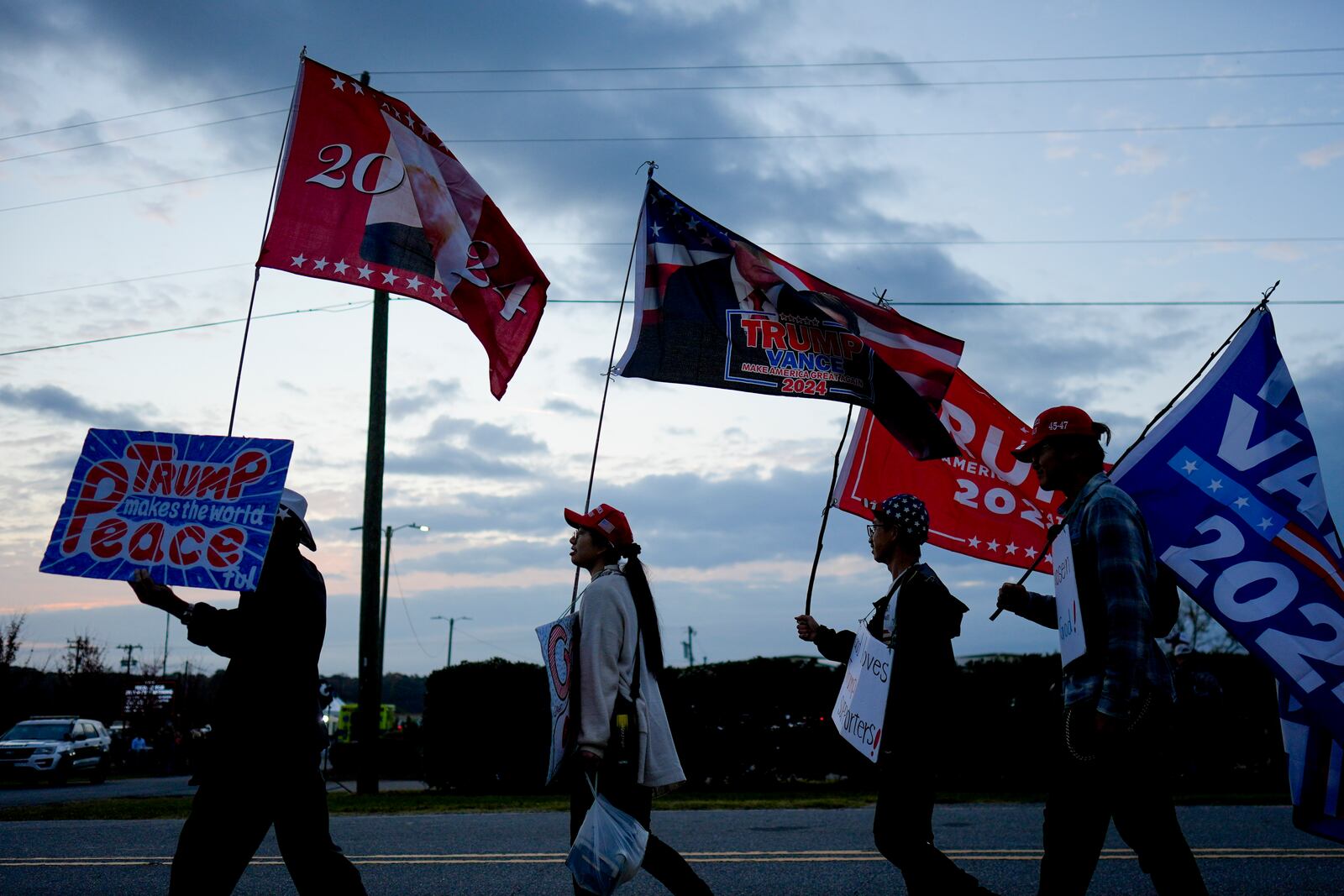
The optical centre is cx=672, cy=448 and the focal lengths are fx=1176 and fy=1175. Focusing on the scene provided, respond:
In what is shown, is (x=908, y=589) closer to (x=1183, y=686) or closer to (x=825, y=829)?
(x=825, y=829)

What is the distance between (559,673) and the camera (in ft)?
14.8

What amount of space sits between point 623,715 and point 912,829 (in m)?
1.14

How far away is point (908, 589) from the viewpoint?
473cm

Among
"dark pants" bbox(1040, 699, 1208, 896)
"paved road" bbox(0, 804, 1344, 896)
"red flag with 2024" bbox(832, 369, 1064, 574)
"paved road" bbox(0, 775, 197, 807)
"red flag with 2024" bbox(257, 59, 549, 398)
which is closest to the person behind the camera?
"dark pants" bbox(1040, 699, 1208, 896)

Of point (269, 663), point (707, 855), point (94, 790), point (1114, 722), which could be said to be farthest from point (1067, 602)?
point (94, 790)

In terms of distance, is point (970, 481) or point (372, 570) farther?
point (372, 570)

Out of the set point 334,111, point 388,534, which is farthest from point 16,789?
point 334,111

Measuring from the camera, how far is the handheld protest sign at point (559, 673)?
14.5 feet

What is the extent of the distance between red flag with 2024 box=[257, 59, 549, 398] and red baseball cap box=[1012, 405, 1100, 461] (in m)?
3.78

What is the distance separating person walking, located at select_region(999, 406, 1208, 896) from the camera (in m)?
3.73

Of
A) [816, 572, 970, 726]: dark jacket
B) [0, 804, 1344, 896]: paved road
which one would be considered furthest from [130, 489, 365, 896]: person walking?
[0, 804, 1344, 896]: paved road

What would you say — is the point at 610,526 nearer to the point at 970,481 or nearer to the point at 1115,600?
the point at 1115,600

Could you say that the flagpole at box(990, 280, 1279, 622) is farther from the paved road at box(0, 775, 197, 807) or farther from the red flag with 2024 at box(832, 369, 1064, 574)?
the paved road at box(0, 775, 197, 807)

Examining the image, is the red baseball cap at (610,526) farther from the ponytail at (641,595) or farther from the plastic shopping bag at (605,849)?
the plastic shopping bag at (605,849)
